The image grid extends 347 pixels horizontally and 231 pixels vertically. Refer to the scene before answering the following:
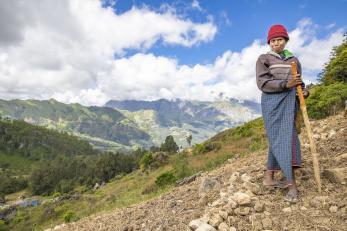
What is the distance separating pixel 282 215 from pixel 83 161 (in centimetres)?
16091

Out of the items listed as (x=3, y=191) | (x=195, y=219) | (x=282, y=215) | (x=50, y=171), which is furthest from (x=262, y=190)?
(x=3, y=191)

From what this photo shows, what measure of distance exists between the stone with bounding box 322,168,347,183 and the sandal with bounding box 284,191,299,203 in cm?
88

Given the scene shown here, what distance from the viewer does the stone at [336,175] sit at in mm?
6223

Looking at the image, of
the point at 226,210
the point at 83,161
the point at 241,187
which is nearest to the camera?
the point at 226,210

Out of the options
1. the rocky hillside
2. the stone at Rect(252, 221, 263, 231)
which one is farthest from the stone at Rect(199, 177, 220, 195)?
the stone at Rect(252, 221, 263, 231)

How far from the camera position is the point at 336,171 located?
6.31 meters

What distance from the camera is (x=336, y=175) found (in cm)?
628

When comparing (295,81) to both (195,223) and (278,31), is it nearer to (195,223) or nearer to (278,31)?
(278,31)

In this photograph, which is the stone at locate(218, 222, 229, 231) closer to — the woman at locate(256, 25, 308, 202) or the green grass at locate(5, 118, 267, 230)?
the woman at locate(256, 25, 308, 202)

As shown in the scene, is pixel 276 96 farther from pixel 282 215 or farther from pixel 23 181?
pixel 23 181

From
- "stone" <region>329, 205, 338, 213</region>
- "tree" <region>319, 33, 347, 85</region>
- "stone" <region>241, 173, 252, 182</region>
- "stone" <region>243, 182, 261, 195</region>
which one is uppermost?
"tree" <region>319, 33, 347, 85</region>

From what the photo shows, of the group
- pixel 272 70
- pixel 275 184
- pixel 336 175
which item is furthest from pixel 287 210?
pixel 272 70

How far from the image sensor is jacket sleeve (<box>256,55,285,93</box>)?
20.5 feet

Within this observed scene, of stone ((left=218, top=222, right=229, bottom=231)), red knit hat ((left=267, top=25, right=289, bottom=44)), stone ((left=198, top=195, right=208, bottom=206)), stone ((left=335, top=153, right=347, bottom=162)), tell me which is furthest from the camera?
stone ((left=335, top=153, right=347, bottom=162))
